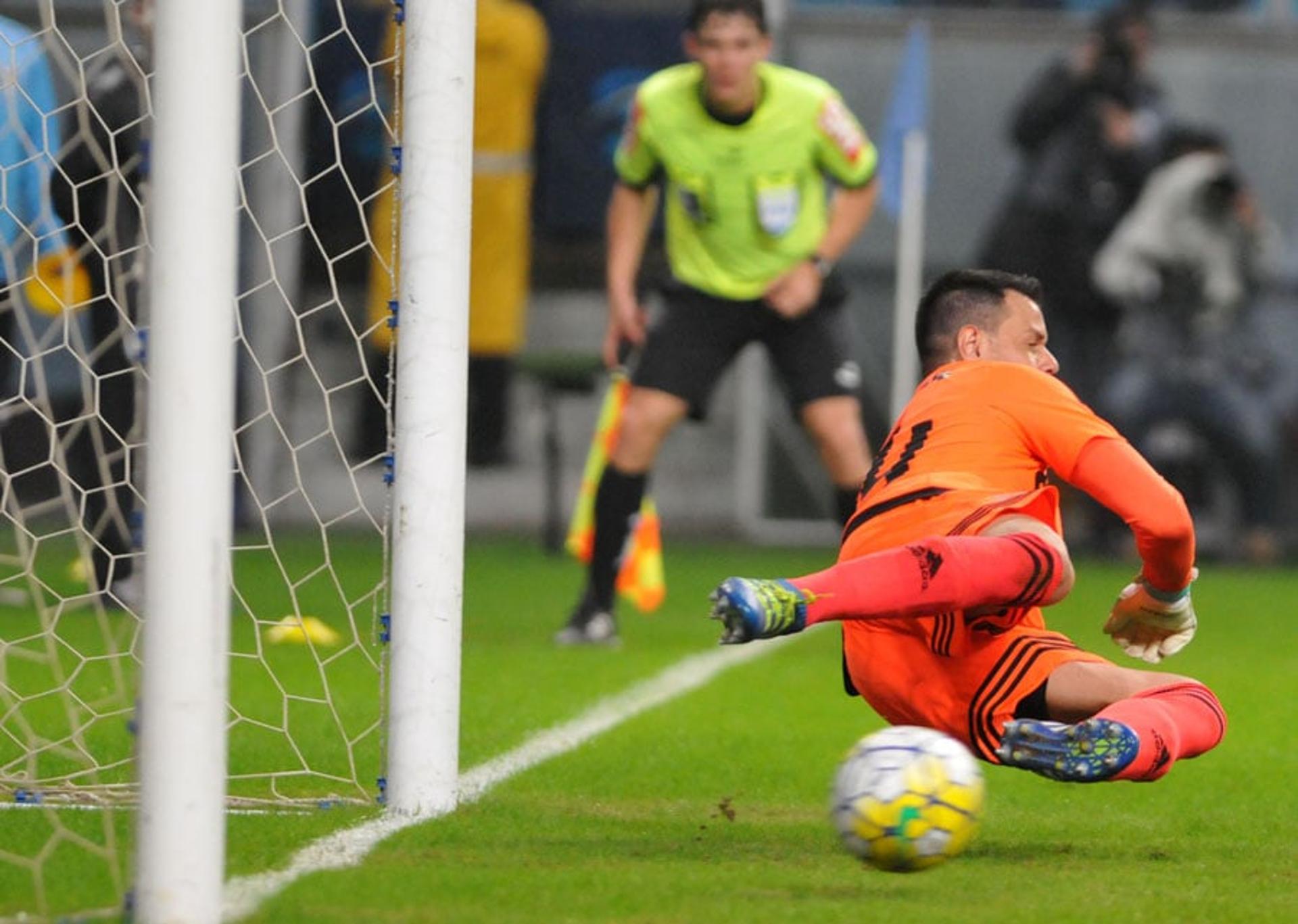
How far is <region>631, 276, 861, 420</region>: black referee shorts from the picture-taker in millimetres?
7387

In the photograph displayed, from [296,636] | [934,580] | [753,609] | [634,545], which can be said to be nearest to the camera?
[753,609]

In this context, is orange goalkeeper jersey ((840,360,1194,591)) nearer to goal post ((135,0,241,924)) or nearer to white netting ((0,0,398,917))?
white netting ((0,0,398,917))

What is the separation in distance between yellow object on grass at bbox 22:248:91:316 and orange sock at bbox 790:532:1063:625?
12.2 feet

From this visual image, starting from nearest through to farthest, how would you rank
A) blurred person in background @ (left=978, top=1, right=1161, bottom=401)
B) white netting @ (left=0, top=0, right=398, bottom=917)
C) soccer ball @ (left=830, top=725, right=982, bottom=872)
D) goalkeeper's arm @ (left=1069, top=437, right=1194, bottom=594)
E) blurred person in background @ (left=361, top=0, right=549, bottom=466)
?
soccer ball @ (left=830, top=725, right=982, bottom=872), goalkeeper's arm @ (left=1069, top=437, right=1194, bottom=594), white netting @ (left=0, top=0, right=398, bottom=917), blurred person in background @ (left=978, top=1, right=1161, bottom=401), blurred person in background @ (left=361, top=0, right=549, bottom=466)

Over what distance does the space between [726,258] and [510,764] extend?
9.63 ft

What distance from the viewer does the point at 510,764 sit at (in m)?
4.97

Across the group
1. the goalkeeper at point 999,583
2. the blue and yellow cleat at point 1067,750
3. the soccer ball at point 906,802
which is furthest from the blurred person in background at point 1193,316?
the soccer ball at point 906,802

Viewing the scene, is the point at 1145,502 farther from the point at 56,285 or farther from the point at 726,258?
the point at 56,285

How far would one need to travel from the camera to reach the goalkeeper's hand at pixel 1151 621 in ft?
13.7

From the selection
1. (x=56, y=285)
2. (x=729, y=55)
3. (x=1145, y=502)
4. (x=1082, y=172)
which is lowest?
(x=56, y=285)

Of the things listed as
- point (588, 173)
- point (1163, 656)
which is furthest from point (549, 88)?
point (1163, 656)

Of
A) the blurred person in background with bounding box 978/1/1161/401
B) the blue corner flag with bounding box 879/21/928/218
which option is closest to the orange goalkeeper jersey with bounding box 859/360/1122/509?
the blue corner flag with bounding box 879/21/928/218

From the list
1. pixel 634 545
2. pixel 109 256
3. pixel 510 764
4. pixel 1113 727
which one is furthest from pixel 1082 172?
pixel 1113 727

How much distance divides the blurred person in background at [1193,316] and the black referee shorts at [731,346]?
205 inches
